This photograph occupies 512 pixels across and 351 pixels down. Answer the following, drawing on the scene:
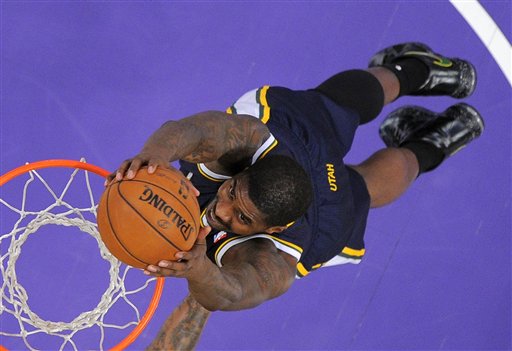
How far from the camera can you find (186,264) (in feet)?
6.50

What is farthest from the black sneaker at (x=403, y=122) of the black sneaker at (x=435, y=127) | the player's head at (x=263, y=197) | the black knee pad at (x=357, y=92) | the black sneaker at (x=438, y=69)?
the player's head at (x=263, y=197)

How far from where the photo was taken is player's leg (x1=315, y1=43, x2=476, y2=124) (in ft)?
10.6

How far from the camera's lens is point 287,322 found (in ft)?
12.7

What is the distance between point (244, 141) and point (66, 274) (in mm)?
1299

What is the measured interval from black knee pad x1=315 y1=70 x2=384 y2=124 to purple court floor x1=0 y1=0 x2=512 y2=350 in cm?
72

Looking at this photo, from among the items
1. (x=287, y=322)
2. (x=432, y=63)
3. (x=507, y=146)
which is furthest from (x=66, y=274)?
(x=507, y=146)

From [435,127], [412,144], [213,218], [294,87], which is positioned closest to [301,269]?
[213,218]

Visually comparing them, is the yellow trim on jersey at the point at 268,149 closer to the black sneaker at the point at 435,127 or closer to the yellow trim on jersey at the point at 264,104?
the yellow trim on jersey at the point at 264,104

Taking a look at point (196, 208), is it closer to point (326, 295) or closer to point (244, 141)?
point (244, 141)

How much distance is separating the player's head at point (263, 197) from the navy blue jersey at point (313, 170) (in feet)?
0.90

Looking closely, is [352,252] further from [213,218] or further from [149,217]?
[149,217]

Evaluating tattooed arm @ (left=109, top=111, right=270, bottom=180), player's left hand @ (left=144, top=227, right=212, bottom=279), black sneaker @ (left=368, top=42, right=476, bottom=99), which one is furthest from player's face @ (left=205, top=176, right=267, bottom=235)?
black sneaker @ (left=368, top=42, right=476, bottom=99)

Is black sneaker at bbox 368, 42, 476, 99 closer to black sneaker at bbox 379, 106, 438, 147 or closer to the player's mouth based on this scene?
black sneaker at bbox 379, 106, 438, 147

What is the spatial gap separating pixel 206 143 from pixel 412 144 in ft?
4.94
